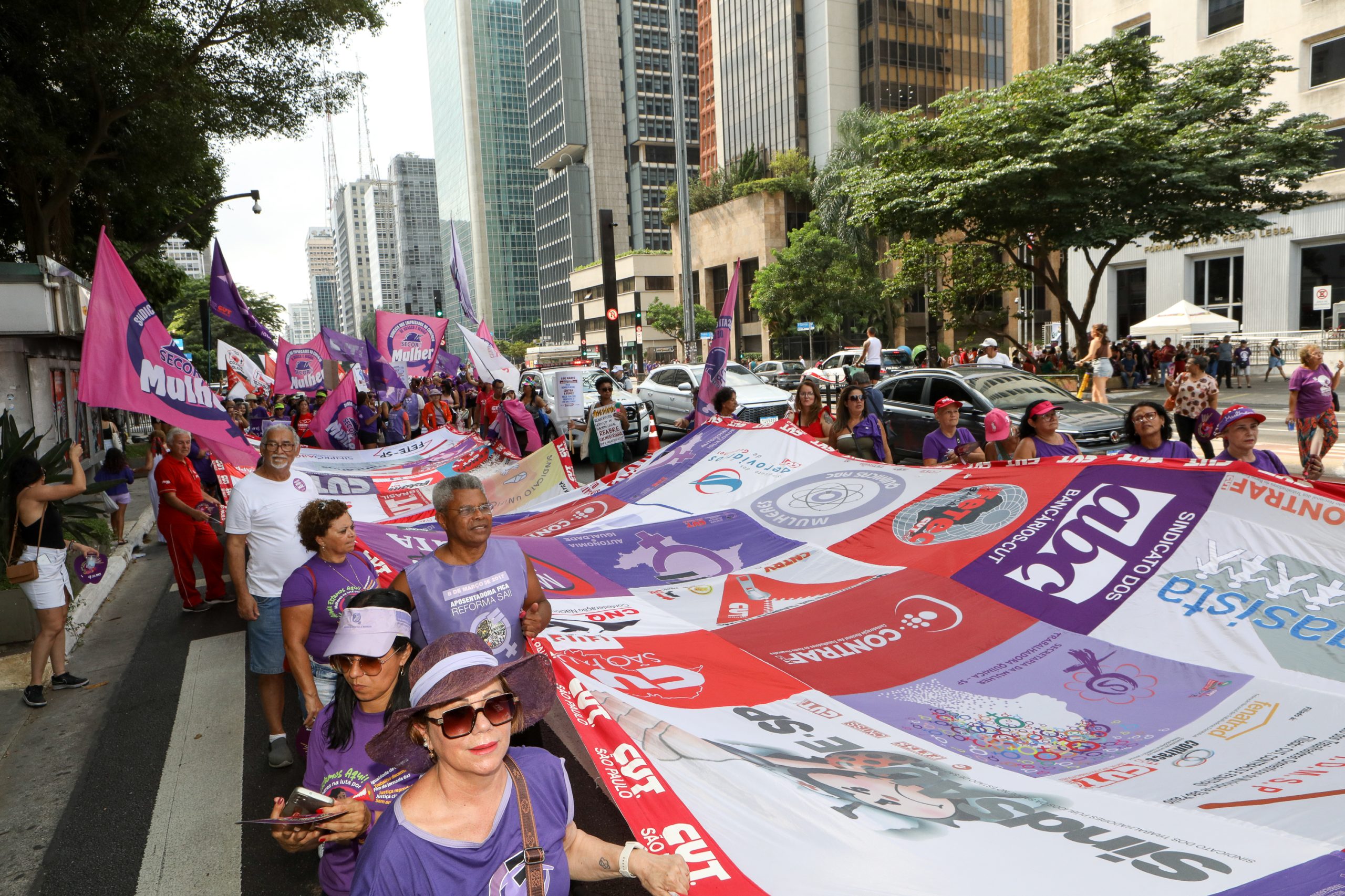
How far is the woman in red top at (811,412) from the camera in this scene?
957 cm

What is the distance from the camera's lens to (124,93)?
691 inches

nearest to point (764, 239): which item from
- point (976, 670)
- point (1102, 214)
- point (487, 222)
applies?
point (1102, 214)

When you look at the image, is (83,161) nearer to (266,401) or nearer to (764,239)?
(266,401)

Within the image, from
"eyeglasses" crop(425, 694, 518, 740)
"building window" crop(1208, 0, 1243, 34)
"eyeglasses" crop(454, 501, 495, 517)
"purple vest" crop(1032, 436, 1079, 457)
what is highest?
"building window" crop(1208, 0, 1243, 34)

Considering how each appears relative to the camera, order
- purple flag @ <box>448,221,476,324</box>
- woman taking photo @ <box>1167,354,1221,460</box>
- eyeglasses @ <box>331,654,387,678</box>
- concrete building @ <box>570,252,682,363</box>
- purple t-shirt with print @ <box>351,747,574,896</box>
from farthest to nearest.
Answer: concrete building @ <box>570,252,682,363</box> → purple flag @ <box>448,221,476,324</box> → woman taking photo @ <box>1167,354,1221,460</box> → eyeglasses @ <box>331,654,387,678</box> → purple t-shirt with print @ <box>351,747,574,896</box>

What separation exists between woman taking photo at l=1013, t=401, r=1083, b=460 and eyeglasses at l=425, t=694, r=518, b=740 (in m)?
5.55

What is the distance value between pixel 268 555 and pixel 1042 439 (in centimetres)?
565

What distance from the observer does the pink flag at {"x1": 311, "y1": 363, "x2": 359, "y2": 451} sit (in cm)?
1567

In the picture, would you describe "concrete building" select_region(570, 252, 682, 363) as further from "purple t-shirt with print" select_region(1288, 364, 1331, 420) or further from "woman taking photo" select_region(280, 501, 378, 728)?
"woman taking photo" select_region(280, 501, 378, 728)

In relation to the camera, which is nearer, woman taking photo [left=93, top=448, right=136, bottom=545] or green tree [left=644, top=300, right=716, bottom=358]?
woman taking photo [left=93, top=448, right=136, bottom=545]

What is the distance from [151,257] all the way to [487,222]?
496 ft

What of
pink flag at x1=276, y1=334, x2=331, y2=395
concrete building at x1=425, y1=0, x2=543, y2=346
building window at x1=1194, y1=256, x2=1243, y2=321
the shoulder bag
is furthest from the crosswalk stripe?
concrete building at x1=425, y1=0, x2=543, y2=346

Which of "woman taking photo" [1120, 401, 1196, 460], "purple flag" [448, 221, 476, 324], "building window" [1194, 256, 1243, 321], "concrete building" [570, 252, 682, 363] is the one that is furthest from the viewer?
"concrete building" [570, 252, 682, 363]

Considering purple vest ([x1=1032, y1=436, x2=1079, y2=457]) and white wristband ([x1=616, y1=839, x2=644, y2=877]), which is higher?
purple vest ([x1=1032, y1=436, x2=1079, y2=457])
